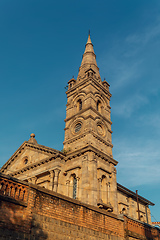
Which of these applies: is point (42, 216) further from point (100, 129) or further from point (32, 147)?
point (32, 147)

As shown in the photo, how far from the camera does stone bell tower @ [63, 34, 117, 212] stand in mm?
25609

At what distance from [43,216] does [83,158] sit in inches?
604

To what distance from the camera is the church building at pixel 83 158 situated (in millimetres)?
26000

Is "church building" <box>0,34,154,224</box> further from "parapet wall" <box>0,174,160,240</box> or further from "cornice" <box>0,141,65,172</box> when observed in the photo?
"parapet wall" <box>0,174,160,240</box>

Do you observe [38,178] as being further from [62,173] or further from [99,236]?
[99,236]

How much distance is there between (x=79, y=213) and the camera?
13.6 m

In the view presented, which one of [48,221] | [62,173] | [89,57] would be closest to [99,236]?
[48,221]

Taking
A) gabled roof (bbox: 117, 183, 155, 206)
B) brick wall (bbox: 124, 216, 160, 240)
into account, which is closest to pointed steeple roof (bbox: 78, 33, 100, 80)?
gabled roof (bbox: 117, 183, 155, 206)

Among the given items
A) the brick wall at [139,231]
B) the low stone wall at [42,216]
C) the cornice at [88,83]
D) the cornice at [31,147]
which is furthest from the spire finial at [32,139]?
the low stone wall at [42,216]

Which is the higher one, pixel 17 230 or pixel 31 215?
pixel 31 215

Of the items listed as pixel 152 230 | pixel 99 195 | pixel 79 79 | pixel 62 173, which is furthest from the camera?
pixel 79 79

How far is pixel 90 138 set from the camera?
93.0ft

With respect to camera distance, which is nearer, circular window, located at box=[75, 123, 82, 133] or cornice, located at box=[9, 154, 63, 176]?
cornice, located at box=[9, 154, 63, 176]

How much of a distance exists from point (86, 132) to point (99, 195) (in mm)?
7448
